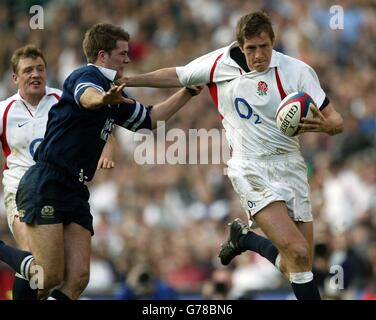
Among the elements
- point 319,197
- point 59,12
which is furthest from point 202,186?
point 59,12

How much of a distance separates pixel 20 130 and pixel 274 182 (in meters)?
2.44

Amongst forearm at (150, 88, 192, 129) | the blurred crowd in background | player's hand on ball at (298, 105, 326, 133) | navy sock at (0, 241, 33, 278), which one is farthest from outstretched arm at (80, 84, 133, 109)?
the blurred crowd in background

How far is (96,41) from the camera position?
28.7 feet

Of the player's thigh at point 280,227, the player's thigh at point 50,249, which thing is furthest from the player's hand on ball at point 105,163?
the player's thigh at point 280,227

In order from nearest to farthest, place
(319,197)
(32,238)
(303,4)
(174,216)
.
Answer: (32,238)
(319,197)
(174,216)
(303,4)

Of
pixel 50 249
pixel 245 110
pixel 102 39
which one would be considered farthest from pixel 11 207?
pixel 245 110

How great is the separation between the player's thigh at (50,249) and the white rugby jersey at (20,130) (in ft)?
3.90

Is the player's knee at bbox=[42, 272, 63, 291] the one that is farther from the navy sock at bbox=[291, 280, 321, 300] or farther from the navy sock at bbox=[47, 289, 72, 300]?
the navy sock at bbox=[291, 280, 321, 300]

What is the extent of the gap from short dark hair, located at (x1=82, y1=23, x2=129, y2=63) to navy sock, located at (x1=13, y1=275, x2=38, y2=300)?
2040 millimetres

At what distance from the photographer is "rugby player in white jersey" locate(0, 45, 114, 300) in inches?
380
